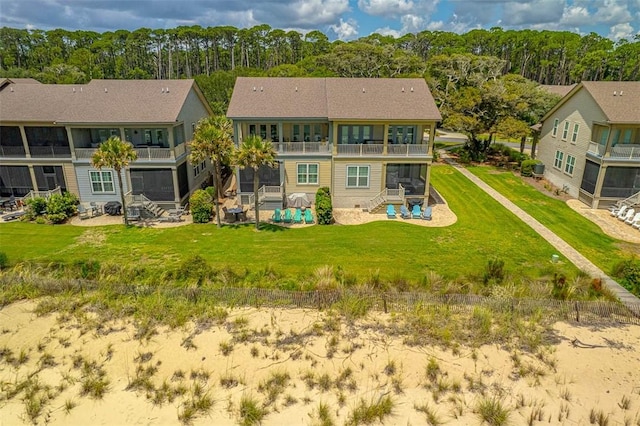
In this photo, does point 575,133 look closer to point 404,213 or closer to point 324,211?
point 404,213

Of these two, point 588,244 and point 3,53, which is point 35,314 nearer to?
point 588,244

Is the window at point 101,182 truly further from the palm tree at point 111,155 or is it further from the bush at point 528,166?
the bush at point 528,166

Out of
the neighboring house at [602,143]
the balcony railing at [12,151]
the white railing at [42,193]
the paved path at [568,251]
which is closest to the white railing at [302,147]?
the paved path at [568,251]

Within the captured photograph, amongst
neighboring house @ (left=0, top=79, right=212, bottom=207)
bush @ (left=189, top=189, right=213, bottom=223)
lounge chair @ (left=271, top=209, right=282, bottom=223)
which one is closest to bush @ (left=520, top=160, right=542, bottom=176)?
lounge chair @ (left=271, top=209, right=282, bottom=223)

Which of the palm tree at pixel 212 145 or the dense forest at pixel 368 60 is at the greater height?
the dense forest at pixel 368 60

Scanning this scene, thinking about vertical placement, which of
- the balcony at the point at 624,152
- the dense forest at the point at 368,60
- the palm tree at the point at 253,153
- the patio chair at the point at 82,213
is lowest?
the patio chair at the point at 82,213

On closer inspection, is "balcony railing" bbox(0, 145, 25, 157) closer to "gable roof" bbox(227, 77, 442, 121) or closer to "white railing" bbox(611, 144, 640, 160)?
"gable roof" bbox(227, 77, 442, 121)
